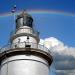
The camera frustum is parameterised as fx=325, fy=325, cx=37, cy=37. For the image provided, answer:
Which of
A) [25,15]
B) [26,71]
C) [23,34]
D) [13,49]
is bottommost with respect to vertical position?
[26,71]

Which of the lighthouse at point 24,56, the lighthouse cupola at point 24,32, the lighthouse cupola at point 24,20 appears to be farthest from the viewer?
the lighthouse cupola at point 24,20

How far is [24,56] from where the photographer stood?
33562 millimetres

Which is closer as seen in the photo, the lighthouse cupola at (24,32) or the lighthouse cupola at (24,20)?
the lighthouse cupola at (24,32)

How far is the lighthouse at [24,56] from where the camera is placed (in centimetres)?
3319

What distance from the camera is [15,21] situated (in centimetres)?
3709

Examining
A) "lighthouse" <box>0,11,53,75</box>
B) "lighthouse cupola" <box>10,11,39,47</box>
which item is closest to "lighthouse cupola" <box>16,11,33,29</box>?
"lighthouse cupola" <box>10,11,39,47</box>

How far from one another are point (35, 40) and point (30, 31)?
1186 millimetres

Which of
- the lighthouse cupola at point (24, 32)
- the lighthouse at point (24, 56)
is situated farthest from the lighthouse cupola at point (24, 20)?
the lighthouse at point (24, 56)

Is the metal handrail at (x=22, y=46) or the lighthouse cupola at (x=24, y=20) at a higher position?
the lighthouse cupola at (x=24, y=20)

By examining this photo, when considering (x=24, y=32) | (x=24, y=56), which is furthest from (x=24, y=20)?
(x=24, y=56)

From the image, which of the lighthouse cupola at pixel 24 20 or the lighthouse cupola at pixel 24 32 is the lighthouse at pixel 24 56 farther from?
the lighthouse cupola at pixel 24 20

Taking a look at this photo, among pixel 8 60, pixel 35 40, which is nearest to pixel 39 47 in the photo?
pixel 35 40

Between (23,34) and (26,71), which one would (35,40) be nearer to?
Answer: (23,34)

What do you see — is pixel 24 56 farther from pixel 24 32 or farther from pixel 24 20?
pixel 24 20
